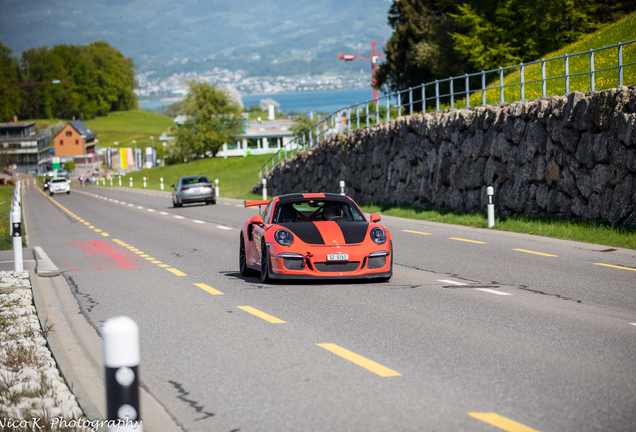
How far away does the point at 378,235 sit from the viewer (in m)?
11.0

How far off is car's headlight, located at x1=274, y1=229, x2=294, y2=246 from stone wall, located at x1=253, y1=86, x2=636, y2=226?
779cm

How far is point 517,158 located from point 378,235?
9572 mm

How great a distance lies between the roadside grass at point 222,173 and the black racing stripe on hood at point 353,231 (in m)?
35.2

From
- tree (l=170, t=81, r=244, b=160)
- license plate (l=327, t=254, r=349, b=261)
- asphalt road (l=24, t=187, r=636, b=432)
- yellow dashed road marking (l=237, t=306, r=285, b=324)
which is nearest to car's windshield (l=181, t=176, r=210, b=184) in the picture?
asphalt road (l=24, t=187, r=636, b=432)

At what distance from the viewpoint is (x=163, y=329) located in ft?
26.9

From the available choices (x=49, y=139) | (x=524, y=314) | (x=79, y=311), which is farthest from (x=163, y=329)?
(x=49, y=139)

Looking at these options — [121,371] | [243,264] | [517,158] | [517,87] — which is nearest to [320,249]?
[243,264]

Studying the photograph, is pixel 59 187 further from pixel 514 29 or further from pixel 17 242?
pixel 17 242

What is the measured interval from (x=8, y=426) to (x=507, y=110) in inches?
672

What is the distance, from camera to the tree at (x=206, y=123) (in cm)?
10912

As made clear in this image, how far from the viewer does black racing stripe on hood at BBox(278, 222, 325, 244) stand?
1076 cm

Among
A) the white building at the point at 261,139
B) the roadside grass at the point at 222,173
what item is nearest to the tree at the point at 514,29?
the roadside grass at the point at 222,173

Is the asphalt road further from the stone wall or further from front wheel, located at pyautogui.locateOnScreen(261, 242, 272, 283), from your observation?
the stone wall

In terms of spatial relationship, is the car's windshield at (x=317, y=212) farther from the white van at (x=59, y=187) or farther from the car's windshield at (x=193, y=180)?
the white van at (x=59, y=187)
